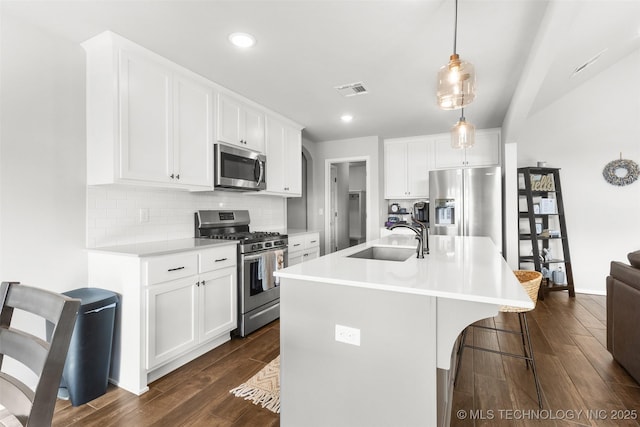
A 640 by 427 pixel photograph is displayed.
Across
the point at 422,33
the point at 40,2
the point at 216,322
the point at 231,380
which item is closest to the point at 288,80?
the point at 422,33

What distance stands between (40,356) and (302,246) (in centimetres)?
326

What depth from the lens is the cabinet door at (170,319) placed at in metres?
2.04

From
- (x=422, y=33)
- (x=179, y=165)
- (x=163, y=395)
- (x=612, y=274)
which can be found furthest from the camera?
(x=179, y=165)

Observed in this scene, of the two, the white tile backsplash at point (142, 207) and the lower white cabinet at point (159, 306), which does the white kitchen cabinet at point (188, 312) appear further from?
the white tile backsplash at point (142, 207)

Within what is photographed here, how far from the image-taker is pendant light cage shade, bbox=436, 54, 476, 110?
156 centimetres

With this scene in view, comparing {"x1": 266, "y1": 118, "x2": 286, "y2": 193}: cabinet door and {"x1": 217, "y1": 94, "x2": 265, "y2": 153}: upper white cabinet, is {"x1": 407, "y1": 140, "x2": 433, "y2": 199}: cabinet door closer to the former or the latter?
{"x1": 266, "y1": 118, "x2": 286, "y2": 193}: cabinet door

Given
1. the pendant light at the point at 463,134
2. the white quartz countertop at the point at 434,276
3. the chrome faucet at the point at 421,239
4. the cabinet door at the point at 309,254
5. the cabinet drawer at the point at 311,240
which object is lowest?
the cabinet door at the point at 309,254

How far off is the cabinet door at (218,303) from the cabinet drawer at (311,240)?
1464 millimetres

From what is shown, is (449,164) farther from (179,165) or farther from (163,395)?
(163,395)

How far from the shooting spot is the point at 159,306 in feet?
6.88

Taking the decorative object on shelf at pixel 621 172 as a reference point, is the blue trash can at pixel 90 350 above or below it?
below

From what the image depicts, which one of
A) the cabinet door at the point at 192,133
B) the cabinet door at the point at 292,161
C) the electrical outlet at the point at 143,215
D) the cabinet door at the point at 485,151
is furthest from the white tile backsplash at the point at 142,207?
the cabinet door at the point at 485,151

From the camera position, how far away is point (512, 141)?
397 centimetres

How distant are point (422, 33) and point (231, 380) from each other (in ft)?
9.17
